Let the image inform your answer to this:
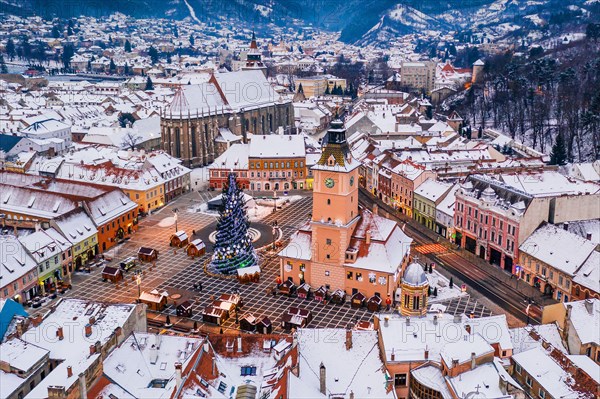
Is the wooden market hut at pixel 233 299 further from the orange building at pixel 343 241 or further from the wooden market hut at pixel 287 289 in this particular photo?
the orange building at pixel 343 241

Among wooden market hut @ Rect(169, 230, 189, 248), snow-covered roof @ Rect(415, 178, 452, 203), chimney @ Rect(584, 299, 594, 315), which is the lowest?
wooden market hut @ Rect(169, 230, 189, 248)

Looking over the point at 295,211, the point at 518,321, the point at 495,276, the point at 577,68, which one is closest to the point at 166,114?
the point at 295,211

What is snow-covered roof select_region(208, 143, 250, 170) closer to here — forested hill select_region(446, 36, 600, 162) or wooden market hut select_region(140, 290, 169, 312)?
wooden market hut select_region(140, 290, 169, 312)

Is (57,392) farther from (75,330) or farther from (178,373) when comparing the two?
(75,330)

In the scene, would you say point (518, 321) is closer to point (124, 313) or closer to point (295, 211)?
point (124, 313)

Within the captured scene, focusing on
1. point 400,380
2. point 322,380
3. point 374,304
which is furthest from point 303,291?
point 322,380

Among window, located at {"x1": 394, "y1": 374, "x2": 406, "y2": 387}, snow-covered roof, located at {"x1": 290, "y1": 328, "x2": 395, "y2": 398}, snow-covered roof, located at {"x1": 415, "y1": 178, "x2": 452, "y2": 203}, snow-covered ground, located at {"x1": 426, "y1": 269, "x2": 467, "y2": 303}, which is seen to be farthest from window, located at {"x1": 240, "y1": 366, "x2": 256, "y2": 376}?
snow-covered roof, located at {"x1": 415, "y1": 178, "x2": 452, "y2": 203}
